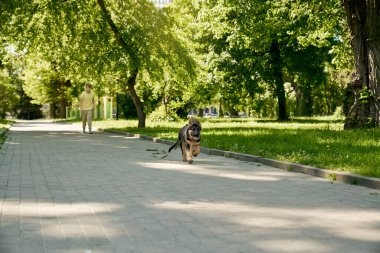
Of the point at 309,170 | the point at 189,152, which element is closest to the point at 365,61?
the point at 189,152

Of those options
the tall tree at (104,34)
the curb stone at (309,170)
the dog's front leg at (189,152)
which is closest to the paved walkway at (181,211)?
the curb stone at (309,170)

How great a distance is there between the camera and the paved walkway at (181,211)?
465cm

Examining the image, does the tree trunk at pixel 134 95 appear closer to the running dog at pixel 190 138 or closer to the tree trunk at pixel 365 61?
the tree trunk at pixel 365 61

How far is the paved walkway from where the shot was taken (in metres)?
4.65

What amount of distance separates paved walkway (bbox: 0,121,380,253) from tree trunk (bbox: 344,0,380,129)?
9955mm

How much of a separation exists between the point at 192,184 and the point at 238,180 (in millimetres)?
960

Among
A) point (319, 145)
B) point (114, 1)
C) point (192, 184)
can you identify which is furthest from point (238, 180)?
point (114, 1)

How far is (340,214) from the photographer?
598cm

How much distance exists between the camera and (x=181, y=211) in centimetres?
611

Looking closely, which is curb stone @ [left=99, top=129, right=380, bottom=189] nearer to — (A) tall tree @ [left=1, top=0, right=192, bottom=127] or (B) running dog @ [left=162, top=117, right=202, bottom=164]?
(B) running dog @ [left=162, top=117, right=202, bottom=164]

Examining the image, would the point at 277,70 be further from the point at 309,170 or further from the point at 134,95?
the point at 309,170

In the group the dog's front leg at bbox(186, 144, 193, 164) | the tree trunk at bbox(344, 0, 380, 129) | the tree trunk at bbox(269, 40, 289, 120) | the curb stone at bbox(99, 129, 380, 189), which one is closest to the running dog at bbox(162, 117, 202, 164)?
the dog's front leg at bbox(186, 144, 193, 164)

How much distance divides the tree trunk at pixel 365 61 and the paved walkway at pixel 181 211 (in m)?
9.95

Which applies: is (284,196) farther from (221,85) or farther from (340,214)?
(221,85)
